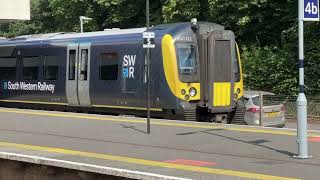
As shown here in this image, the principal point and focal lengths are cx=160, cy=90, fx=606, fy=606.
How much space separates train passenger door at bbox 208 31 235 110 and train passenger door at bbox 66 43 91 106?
175 inches

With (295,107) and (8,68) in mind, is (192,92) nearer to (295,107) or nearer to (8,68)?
(295,107)

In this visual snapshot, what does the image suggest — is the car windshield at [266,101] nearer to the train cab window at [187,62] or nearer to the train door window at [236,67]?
the train door window at [236,67]

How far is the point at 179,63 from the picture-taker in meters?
17.4

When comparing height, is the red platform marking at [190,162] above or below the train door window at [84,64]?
below

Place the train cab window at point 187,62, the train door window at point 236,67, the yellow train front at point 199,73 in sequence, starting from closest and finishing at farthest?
the yellow train front at point 199,73
the train cab window at point 187,62
the train door window at point 236,67

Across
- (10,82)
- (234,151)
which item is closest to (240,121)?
(234,151)

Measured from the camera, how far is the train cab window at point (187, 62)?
57.3ft

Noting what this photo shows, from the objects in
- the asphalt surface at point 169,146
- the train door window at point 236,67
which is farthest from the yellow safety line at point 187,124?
the train door window at point 236,67

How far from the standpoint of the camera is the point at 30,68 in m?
22.7

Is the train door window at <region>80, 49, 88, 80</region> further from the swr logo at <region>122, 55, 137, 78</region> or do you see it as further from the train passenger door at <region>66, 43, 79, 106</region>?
the swr logo at <region>122, 55, 137, 78</region>

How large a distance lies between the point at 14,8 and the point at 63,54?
7.68ft

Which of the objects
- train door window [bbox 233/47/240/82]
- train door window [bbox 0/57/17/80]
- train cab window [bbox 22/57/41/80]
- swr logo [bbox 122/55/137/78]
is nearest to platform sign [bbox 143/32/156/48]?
swr logo [bbox 122/55/137/78]

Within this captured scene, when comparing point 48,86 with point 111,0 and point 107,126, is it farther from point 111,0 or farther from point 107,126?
point 111,0

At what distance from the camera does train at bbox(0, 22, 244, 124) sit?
1748 centimetres
